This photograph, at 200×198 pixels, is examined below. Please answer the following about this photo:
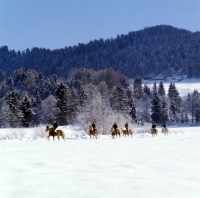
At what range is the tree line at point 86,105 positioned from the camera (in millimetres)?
41969

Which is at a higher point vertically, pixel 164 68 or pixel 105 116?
pixel 164 68

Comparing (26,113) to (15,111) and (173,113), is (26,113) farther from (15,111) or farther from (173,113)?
(173,113)

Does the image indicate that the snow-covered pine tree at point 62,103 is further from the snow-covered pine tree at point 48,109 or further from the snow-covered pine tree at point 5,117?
the snow-covered pine tree at point 5,117

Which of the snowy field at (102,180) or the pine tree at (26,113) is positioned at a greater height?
the pine tree at (26,113)

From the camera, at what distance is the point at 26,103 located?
2357 inches

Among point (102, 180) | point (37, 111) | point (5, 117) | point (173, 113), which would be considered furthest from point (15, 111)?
point (102, 180)

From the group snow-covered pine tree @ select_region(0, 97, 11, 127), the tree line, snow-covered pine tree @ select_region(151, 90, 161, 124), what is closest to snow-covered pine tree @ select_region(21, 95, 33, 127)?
the tree line

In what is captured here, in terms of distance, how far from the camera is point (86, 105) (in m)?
42.4

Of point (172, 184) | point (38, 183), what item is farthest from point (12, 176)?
point (172, 184)

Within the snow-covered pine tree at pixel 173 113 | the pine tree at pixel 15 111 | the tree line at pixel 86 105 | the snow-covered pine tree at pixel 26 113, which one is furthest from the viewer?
the snow-covered pine tree at pixel 173 113

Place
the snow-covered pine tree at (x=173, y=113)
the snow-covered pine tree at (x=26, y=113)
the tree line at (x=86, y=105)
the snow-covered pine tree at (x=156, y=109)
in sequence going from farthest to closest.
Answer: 1. the snow-covered pine tree at (x=173, y=113)
2. the snow-covered pine tree at (x=156, y=109)
3. the snow-covered pine tree at (x=26, y=113)
4. the tree line at (x=86, y=105)

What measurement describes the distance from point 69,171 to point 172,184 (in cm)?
258

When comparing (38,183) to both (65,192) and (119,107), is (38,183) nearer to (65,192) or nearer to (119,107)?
(65,192)

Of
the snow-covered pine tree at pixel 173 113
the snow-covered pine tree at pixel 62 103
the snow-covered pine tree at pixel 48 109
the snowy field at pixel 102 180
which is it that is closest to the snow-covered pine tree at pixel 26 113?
the snow-covered pine tree at pixel 62 103
